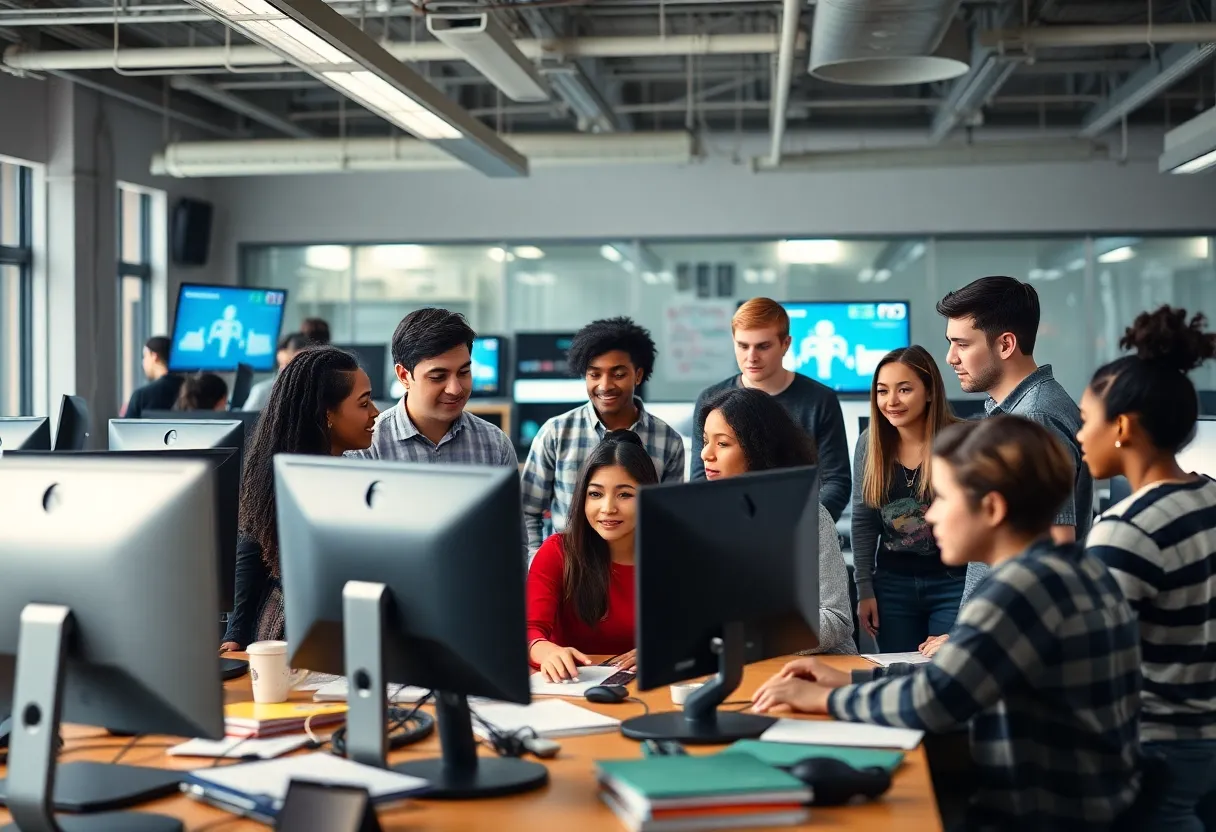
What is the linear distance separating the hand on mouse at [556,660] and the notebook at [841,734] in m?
0.50

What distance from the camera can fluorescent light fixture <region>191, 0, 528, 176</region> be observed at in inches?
163

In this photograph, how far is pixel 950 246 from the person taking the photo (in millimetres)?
9508

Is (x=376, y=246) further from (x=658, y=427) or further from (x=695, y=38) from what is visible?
(x=658, y=427)

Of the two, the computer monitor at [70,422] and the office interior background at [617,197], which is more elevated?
the office interior background at [617,197]

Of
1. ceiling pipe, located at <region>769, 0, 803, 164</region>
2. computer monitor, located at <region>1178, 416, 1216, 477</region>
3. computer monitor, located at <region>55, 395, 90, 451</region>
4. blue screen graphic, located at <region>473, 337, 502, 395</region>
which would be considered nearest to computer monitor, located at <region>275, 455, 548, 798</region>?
computer monitor, located at <region>1178, 416, 1216, 477</region>

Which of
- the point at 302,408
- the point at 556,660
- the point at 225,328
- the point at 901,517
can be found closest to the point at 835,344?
the point at 901,517

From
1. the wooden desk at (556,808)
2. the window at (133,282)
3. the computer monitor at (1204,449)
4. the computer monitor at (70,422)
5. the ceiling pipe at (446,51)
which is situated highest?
the ceiling pipe at (446,51)

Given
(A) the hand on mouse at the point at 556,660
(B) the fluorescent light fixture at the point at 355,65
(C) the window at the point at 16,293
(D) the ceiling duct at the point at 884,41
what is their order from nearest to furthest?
(A) the hand on mouse at the point at 556,660
(B) the fluorescent light fixture at the point at 355,65
(D) the ceiling duct at the point at 884,41
(C) the window at the point at 16,293

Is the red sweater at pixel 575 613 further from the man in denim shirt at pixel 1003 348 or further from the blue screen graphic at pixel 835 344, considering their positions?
the blue screen graphic at pixel 835 344

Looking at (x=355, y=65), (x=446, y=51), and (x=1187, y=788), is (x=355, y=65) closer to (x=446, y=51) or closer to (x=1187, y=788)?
(x=446, y=51)

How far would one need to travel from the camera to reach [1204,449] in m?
3.87

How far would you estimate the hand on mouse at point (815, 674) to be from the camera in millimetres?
2191

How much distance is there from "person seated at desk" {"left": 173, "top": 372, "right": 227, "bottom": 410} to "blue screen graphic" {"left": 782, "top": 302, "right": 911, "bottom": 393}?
2.83m

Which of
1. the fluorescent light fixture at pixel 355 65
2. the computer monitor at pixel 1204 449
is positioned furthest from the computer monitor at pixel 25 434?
the computer monitor at pixel 1204 449
